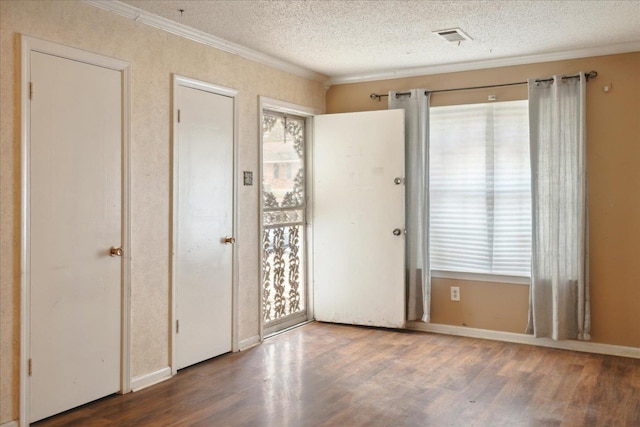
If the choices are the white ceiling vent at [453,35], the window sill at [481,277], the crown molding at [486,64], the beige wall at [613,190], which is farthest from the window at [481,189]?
the white ceiling vent at [453,35]

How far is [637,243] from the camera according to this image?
4.36m

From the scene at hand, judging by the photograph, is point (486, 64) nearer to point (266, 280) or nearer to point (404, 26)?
point (404, 26)

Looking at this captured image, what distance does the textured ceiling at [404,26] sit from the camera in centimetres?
347

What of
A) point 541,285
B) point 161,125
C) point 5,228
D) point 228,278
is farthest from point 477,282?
point 5,228

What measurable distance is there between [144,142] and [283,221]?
6.18ft

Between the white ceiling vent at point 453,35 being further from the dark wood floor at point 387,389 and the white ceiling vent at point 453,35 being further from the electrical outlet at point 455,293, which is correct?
the dark wood floor at point 387,389

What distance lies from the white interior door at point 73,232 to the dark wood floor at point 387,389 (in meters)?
0.25

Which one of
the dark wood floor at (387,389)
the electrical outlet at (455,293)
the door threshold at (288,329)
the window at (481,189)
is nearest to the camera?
the dark wood floor at (387,389)

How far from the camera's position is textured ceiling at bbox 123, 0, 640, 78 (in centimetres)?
347

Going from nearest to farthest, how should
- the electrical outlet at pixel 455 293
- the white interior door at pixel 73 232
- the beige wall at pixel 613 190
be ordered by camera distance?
the white interior door at pixel 73 232 → the beige wall at pixel 613 190 → the electrical outlet at pixel 455 293

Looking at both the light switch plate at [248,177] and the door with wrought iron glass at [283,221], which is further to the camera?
the door with wrought iron glass at [283,221]

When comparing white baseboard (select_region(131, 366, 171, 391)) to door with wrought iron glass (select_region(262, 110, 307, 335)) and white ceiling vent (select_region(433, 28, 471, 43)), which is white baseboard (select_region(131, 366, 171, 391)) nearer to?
door with wrought iron glass (select_region(262, 110, 307, 335))

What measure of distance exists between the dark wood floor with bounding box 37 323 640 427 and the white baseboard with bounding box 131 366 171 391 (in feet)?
0.20

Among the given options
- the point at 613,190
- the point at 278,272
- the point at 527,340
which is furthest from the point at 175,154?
the point at 613,190
